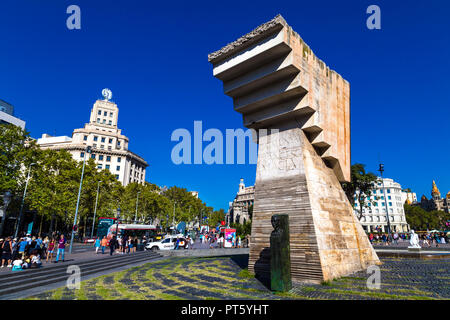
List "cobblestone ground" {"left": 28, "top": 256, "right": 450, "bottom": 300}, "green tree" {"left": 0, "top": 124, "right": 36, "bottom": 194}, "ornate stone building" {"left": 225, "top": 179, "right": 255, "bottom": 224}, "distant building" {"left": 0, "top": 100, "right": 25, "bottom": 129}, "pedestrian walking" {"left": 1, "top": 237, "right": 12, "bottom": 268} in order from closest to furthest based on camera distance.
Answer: "cobblestone ground" {"left": 28, "top": 256, "right": 450, "bottom": 300} < "pedestrian walking" {"left": 1, "top": 237, "right": 12, "bottom": 268} < "green tree" {"left": 0, "top": 124, "right": 36, "bottom": 194} < "distant building" {"left": 0, "top": 100, "right": 25, "bottom": 129} < "ornate stone building" {"left": 225, "top": 179, "right": 255, "bottom": 224}

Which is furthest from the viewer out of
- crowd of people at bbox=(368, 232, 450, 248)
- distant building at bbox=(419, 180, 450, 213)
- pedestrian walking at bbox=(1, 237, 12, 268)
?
distant building at bbox=(419, 180, 450, 213)

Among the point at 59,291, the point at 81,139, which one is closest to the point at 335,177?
the point at 59,291

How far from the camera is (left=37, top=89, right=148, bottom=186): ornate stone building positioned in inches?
3093

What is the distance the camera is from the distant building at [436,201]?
141m

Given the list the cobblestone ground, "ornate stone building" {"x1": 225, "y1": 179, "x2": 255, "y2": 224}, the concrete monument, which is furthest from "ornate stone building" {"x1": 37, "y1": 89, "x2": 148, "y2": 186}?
the concrete monument

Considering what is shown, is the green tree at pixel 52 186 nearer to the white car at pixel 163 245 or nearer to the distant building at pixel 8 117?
the distant building at pixel 8 117

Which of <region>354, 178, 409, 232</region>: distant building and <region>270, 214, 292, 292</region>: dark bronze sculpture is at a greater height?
<region>354, 178, 409, 232</region>: distant building

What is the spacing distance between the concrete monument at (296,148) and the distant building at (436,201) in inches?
6694

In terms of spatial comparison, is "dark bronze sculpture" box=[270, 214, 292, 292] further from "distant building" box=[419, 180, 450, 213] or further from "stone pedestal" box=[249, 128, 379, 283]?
"distant building" box=[419, 180, 450, 213]

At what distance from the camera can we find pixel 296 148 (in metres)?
13.5

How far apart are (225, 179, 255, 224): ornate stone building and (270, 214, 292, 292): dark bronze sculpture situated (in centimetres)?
10402

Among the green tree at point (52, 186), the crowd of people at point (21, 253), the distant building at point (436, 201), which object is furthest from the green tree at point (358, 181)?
the distant building at point (436, 201)

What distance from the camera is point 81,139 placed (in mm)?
80062
